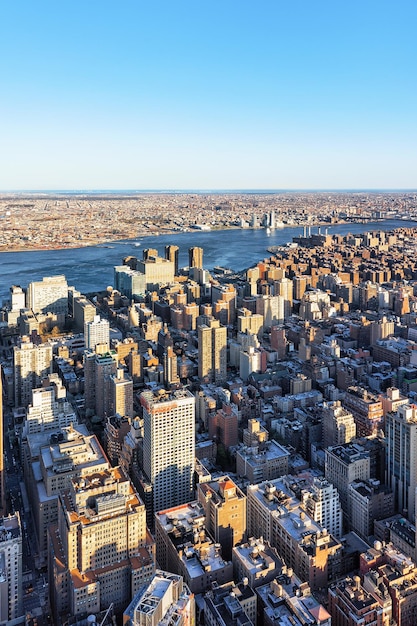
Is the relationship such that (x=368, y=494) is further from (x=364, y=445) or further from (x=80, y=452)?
(x=80, y=452)

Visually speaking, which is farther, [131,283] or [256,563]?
[131,283]

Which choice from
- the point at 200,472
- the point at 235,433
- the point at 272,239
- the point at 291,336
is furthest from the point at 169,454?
the point at 272,239

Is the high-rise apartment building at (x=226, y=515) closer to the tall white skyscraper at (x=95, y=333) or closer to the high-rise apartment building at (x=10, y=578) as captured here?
the high-rise apartment building at (x=10, y=578)

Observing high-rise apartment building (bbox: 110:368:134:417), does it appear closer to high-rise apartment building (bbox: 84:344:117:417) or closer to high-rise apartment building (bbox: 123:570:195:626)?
high-rise apartment building (bbox: 84:344:117:417)

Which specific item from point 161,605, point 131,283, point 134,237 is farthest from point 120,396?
point 134,237

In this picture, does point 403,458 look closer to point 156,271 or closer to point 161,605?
point 161,605

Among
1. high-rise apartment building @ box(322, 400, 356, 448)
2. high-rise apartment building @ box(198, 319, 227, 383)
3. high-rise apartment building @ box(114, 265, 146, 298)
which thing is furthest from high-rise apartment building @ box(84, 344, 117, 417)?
high-rise apartment building @ box(114, 265, 146, 298)
